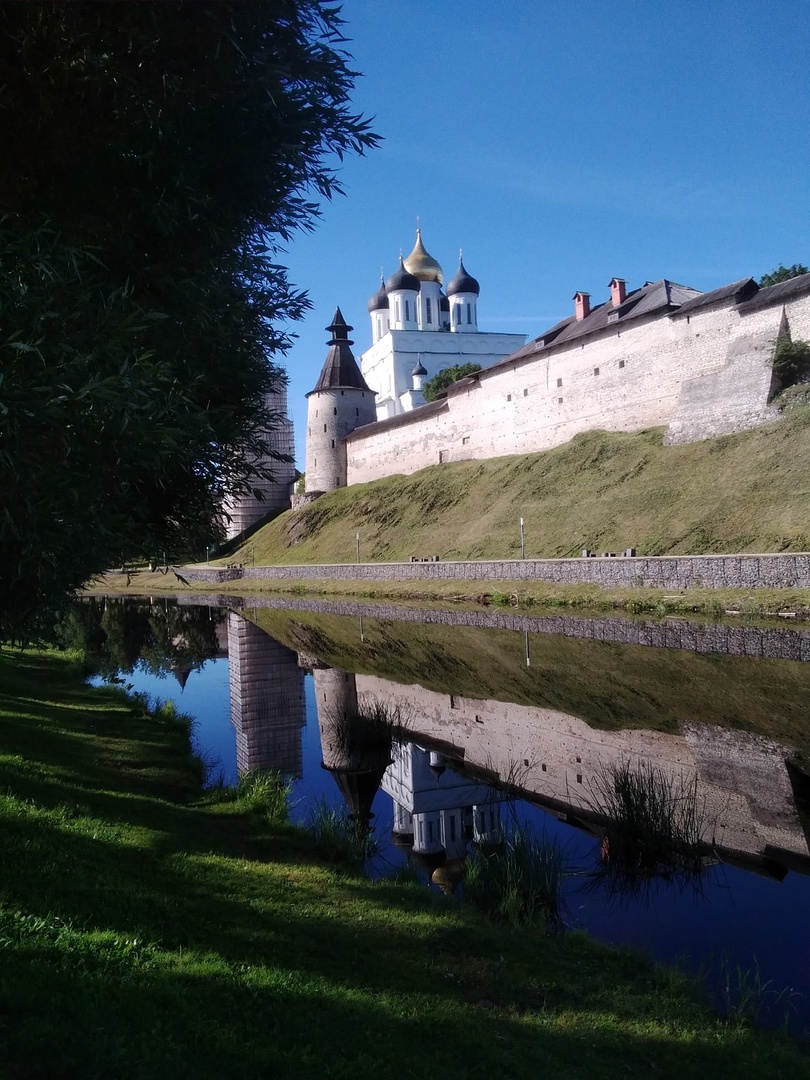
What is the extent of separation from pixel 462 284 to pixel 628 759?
218ft

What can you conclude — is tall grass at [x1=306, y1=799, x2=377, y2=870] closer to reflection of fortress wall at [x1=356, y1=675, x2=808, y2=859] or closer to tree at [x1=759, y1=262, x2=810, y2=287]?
reflection of fortress wall at [x1=356, y1=675, x2=808, y2=859]

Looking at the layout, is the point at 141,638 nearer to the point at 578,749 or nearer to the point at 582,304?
the point at 578,749

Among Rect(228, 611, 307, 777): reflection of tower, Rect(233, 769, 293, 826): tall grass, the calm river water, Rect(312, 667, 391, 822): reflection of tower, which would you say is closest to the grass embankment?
the calm river water

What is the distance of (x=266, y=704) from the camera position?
42.4 ft

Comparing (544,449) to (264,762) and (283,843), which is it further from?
(283,843)

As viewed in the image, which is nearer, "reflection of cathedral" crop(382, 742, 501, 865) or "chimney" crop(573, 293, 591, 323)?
"reflection of cathedral" crop(382, 742, 501, 865)

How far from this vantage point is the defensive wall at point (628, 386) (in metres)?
27.2

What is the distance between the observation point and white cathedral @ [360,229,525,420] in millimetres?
66062

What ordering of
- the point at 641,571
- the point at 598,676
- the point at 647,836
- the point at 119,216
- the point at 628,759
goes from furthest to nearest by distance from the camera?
the point at 641,571 < the point at 598,676 < the point at 628,759 < the point at 647,836 < the point at 119,216

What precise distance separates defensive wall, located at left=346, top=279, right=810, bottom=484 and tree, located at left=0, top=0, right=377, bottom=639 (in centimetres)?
2469

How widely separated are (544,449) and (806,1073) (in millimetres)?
34157

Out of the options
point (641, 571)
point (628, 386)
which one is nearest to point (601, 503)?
point (641, 571)

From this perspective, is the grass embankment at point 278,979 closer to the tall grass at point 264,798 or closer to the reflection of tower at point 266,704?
the tall grass at point 264,798

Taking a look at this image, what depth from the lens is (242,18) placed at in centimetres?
383
